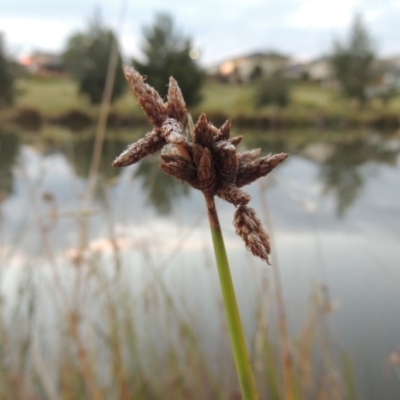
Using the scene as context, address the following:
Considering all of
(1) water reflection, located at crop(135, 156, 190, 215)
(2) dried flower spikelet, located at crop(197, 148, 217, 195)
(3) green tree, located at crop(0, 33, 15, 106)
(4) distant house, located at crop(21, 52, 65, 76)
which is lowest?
(2) dried flower spikelet, located at crop(197, 148, 217, 195)

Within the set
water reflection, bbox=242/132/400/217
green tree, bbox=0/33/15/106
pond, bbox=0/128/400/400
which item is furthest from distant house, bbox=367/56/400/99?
pond, bbox=0/128/400/400

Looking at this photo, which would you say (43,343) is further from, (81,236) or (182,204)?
(182,204)

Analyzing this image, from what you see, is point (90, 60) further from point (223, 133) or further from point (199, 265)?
point (223, 133)

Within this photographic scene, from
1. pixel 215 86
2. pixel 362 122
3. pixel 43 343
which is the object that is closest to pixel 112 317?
pixel 43 343

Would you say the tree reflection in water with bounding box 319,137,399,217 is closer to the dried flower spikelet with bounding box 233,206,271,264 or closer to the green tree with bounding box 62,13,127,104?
the dried flower spikelet with bounding box 233,206,271,264

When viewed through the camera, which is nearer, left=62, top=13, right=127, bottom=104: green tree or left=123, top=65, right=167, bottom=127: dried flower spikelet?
left=123, top=65, right=167, bottom=127: dried flower spikelet

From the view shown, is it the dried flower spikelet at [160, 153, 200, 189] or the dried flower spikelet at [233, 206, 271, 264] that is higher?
the dried flower spikelet at [160, 153, 200, 189]

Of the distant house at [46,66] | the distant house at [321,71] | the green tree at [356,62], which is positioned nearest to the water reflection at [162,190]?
the green tree at [356,62]
